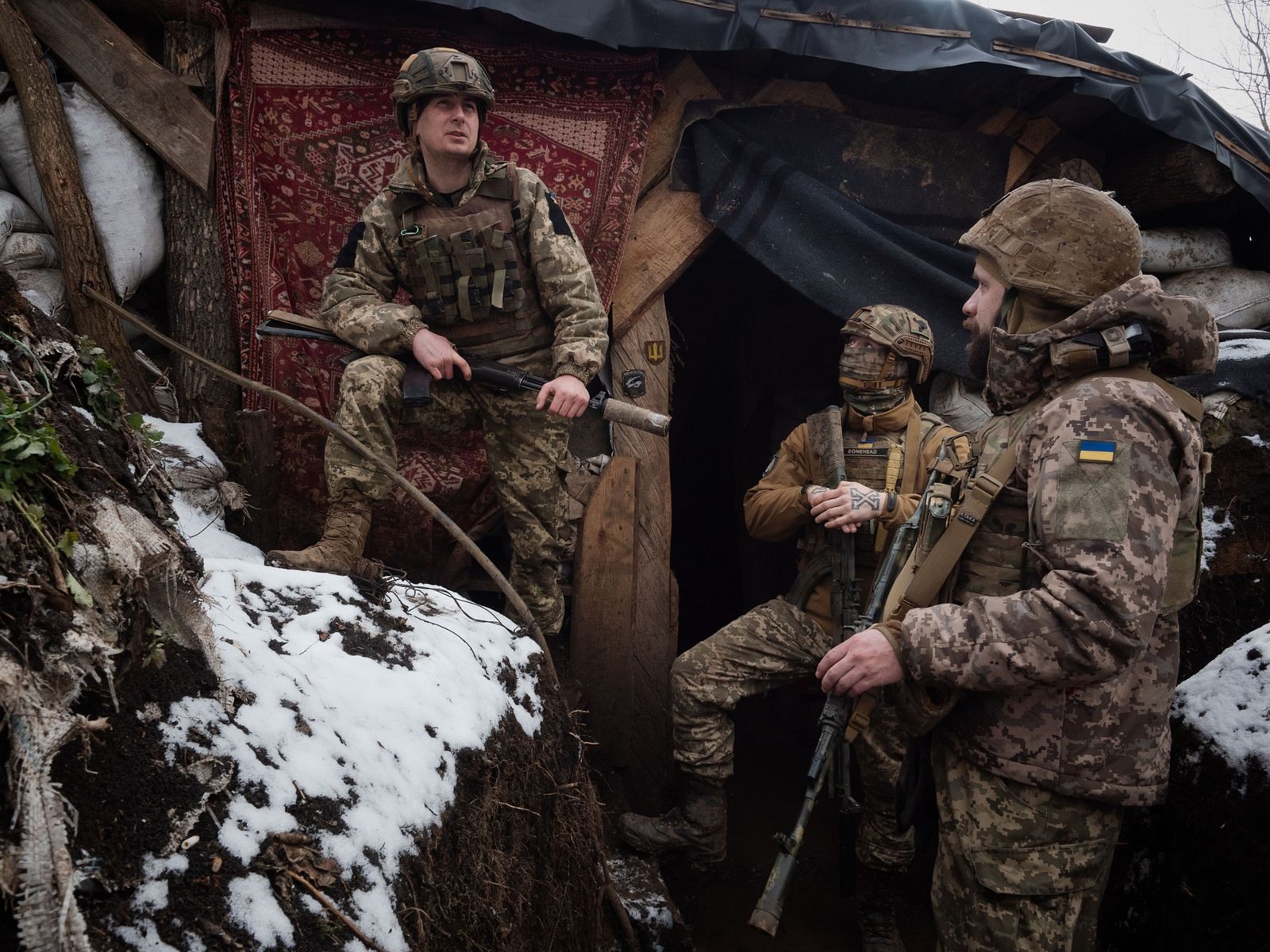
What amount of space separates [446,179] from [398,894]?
267cm

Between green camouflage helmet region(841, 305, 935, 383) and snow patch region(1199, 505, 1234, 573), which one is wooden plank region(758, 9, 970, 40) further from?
snow patch region(1199, 505, 1234, 573)

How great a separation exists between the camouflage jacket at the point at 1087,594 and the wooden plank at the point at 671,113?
277cm

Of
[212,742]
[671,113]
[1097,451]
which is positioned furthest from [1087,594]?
[671,113]

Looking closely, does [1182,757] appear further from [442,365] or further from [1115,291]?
[442,365]

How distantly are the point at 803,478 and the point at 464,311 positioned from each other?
5.45 feet

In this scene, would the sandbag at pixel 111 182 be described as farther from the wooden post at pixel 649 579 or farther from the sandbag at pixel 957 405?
the sandbag at pixel 957 405

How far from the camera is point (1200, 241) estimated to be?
5.11 meters

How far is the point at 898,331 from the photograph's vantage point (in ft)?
13.4

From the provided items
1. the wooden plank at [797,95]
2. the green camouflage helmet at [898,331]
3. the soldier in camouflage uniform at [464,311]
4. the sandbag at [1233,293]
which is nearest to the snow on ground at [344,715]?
the soldier in camouflage uniform at [464,311]

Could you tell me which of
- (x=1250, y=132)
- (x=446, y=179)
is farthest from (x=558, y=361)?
(x=1250, y=132)

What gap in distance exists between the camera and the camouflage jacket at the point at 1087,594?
6.18 feet

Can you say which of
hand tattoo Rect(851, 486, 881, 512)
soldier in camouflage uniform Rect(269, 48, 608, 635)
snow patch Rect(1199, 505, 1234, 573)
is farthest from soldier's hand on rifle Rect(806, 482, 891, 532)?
snow patch Rect(1199, 505, 1234, 573)

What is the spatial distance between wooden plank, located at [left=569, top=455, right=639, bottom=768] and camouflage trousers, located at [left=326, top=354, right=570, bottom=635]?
614 mm

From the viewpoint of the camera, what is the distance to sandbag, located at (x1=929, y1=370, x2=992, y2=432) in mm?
4770
